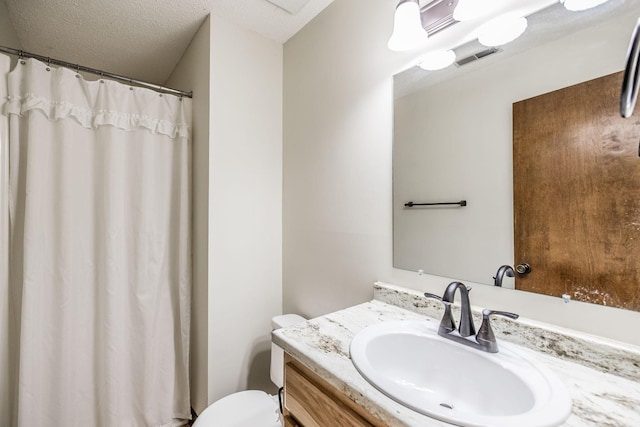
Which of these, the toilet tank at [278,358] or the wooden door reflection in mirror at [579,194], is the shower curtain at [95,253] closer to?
the toilet tank at [278,358]

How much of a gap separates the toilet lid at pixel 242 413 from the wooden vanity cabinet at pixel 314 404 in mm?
519

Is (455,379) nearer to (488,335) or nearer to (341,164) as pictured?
(488,335)

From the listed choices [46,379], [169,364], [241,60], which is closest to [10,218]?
[46,379]

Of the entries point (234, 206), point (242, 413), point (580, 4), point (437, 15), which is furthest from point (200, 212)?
point (580, 4)

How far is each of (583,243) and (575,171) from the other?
19 cm

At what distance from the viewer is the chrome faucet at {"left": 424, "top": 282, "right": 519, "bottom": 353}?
734mm

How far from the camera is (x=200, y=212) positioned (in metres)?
1.57

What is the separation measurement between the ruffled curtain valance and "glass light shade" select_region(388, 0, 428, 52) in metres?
1.30

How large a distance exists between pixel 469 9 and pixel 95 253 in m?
1.96

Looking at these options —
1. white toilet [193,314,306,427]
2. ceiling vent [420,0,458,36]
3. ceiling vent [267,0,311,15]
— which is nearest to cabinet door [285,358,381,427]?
white toilet [193,314,306,427]

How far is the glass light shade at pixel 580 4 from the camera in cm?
69

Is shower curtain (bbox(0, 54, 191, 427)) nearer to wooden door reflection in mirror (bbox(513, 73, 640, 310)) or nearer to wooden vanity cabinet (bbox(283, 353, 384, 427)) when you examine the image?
wooden vanity cabinet (bbox(283, 353, 384, 427))

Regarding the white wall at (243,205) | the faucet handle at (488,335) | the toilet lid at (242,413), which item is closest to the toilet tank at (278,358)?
the toilet lid at (242,413)

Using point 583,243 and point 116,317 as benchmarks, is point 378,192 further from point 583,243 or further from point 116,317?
point 116,317
